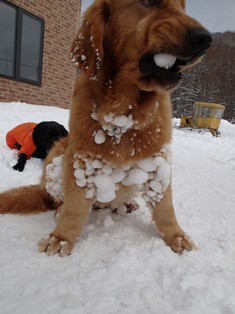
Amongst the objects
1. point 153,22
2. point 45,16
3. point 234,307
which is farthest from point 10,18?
point 234,307

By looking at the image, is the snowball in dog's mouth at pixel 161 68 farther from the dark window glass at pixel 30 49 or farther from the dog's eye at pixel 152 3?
the dark window glass at pixel 30 49

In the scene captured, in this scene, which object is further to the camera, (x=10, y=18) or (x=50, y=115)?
(x=10, y=18)

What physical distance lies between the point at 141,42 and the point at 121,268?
49.0 inches

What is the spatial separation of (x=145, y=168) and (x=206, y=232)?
2.41ft

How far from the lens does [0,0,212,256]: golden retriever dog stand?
161 cm

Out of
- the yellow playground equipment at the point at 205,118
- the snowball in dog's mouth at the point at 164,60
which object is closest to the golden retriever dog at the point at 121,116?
the snowball in dog's mouth at the point at 164,60

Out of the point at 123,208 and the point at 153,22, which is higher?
the point at 153,22

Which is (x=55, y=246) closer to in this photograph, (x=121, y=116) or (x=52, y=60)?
(x=121, y=116)

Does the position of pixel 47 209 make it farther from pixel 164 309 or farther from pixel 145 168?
pixel 164 309

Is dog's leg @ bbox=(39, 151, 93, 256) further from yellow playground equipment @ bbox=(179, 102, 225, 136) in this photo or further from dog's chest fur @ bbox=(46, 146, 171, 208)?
yellow playground equipment @ bbox=(179, 102, 225, 136)

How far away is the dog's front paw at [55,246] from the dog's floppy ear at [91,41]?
3.42 ft

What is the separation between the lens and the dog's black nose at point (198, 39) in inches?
54.8

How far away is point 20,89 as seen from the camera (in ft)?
25.5

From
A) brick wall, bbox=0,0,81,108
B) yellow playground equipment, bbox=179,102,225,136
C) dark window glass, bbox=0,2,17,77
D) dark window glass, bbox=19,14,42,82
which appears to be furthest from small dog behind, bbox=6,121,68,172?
yellow playground equipment, bbox=179,102,225,136
